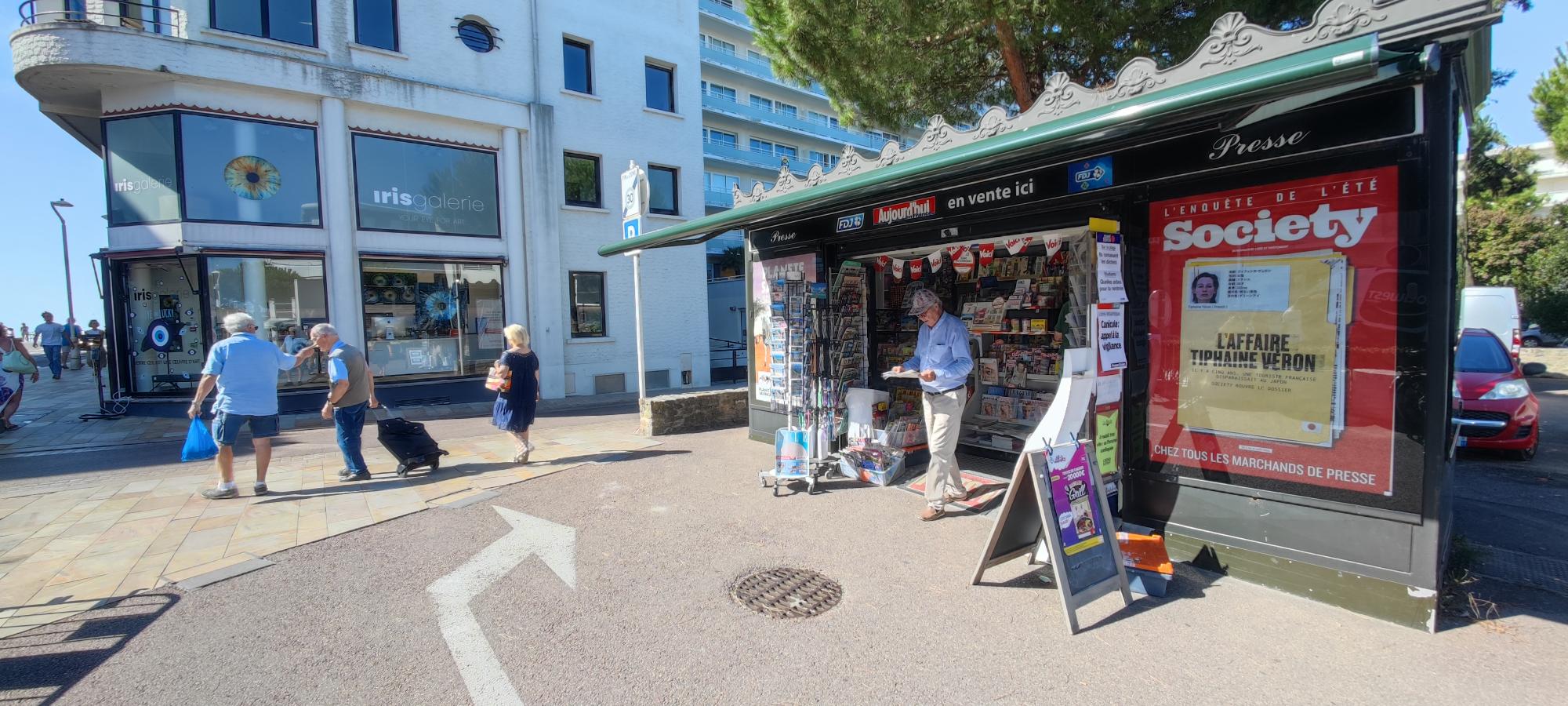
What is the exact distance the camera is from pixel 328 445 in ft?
29.4

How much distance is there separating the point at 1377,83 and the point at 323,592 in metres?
6.53

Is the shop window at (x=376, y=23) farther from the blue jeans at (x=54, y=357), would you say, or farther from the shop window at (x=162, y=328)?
the blue jeans at (x=54, y=357)

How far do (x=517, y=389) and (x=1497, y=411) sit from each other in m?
10.7

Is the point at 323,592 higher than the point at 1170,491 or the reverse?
the reverse

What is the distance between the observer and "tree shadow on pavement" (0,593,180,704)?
3.07 meters

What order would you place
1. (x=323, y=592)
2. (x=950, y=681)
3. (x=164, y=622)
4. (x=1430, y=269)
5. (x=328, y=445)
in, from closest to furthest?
(x=950, y=681), (x=1430, y=269), (x=164, y=622), (x=323, y=592), (x=328, y=445)

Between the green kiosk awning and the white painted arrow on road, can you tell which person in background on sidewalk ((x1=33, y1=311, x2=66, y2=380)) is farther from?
the green kiosk awning

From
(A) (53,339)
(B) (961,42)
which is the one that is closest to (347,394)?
(B) (961,42)

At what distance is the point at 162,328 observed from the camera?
11.5 metres

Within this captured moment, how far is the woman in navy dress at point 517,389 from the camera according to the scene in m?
7.14

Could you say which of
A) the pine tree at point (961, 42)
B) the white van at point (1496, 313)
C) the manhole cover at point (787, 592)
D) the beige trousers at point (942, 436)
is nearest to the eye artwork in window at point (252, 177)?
the pine tree at point (961, 42)

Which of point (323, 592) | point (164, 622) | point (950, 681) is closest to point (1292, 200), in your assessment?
point (950, 681)

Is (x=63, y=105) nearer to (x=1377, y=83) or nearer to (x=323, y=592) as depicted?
(x=323, y=592)

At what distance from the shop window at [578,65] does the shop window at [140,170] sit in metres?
7.28
